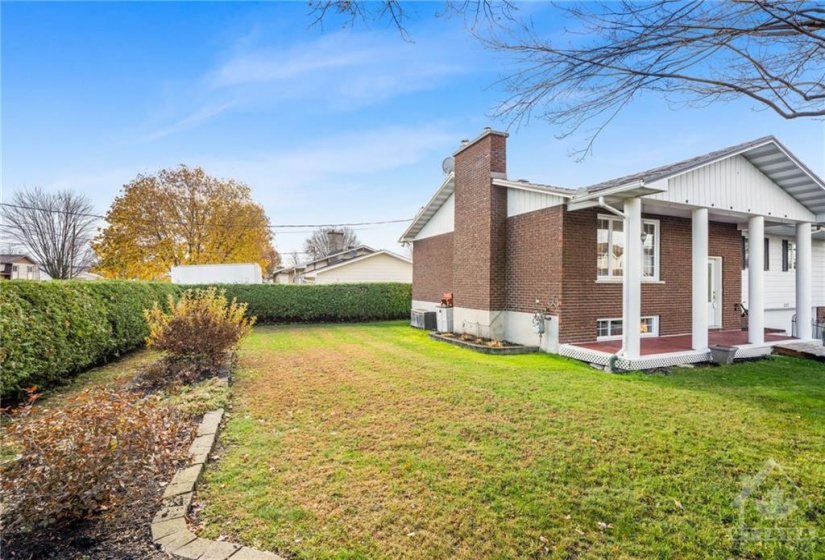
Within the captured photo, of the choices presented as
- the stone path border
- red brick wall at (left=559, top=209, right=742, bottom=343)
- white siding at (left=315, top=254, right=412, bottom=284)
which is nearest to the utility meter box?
red brick wall at (left=559, top=209, right=742, bottom=343)

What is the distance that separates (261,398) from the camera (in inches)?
244

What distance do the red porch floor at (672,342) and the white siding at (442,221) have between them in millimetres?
6839

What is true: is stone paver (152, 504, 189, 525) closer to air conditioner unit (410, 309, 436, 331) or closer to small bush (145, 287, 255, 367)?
small bush (145, 287, 255, 367)

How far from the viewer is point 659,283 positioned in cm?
1111

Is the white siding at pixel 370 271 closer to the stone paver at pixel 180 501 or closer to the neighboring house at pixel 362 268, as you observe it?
the neighboring house at pixel 362 268

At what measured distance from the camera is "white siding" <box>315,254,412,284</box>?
82.5ft

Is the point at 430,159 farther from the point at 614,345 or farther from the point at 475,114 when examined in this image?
the point at 475,114

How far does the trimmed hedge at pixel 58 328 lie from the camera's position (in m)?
5.62

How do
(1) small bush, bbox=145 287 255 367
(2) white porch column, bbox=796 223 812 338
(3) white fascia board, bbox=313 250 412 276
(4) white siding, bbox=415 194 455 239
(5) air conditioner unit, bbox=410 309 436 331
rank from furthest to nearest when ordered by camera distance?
(3) white fascia board, bbox=313 250 412 276 → (5) air conditioner unit, bbox=410 309 436 331 → (4) white siding, bbox=415 194 455 239 → (2) white porch column, bbox=796 223 812 338 → (1) small bush, bbox=145 287 255 367

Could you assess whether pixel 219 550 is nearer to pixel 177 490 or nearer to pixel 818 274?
pixel 177 490

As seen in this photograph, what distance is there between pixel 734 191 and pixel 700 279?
8.76 ft

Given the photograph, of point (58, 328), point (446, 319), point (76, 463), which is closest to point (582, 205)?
point (446, 319)

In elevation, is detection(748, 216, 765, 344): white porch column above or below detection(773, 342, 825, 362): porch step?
above

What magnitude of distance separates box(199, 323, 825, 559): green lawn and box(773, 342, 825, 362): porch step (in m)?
3.38
